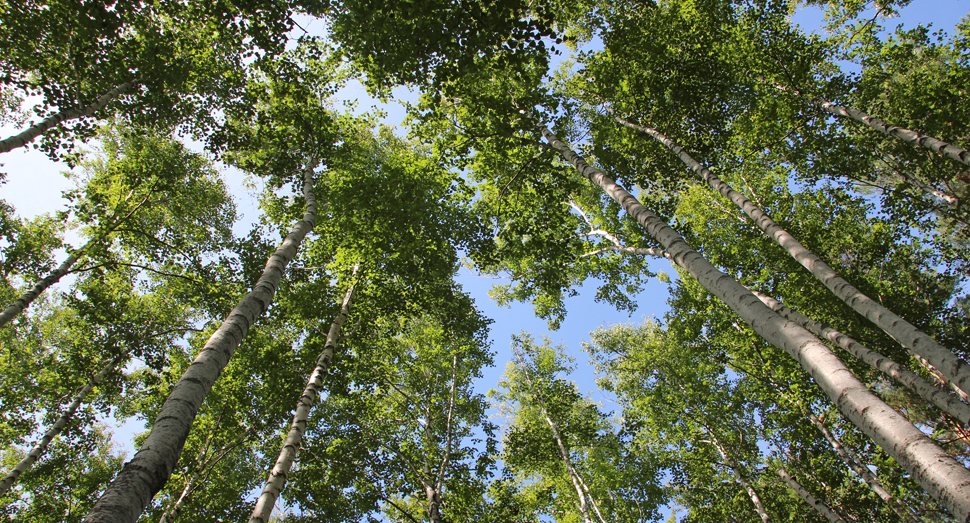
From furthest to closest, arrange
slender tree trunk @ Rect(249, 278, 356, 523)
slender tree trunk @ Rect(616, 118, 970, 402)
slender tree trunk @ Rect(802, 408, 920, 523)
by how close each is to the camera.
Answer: slender tree trunk @ Rect(802, 408, 920, 523) < slender tree trunk @ Rect(249, 278, 356, 523) < slender tree trunk @ Rect(616, 118, 970, 402)

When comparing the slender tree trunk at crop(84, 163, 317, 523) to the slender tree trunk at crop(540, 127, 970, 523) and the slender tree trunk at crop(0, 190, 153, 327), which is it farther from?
the slender tree trunk at crop(0, 190, 153, 327)

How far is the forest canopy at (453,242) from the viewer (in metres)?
6.77

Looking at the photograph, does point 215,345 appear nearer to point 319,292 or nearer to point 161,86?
point 319,292

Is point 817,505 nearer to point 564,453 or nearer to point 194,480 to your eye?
point 564,453

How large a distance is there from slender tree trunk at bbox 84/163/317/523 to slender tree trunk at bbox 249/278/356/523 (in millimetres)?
2296

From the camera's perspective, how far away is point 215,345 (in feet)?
10.6

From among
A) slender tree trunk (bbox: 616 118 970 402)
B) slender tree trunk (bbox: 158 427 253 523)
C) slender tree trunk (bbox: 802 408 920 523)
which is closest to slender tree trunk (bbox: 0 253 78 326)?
slender tree trunk (bbox: 158 427 253 523)

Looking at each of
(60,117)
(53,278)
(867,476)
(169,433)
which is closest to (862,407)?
(169,433)

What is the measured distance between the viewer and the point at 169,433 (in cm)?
246

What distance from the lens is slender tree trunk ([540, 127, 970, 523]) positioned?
183cm

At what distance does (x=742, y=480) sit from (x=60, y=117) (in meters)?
16.6

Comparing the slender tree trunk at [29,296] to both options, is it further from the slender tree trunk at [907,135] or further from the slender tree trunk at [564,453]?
the slender tree trunk at [907,135]

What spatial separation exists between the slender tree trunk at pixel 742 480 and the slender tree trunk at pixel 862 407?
29.0 feet

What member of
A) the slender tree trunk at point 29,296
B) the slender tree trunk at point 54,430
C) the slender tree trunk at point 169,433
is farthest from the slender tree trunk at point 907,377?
the slender tree trunk at point 54,430
